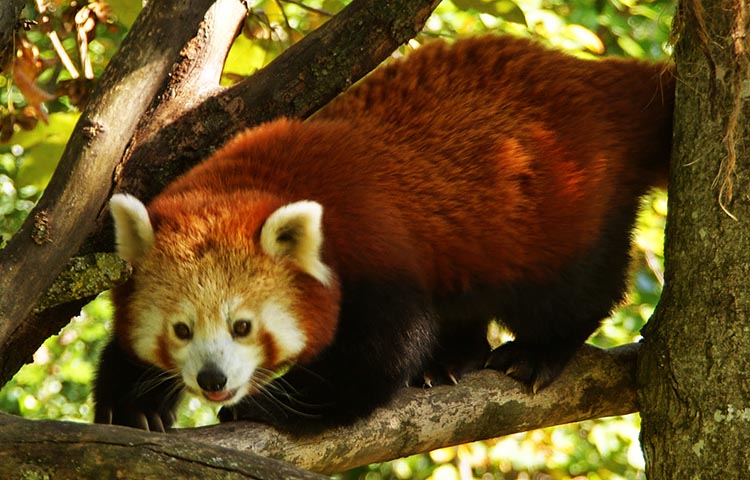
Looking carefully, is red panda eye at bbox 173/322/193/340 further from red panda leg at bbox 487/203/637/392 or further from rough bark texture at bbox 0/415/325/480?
red panda leg at bbox 487/203/637/392

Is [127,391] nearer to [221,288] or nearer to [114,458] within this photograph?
[221,288]

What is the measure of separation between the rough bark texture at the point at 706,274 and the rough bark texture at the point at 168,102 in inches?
39.8

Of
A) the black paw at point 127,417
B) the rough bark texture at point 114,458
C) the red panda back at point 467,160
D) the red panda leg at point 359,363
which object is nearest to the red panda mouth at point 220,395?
the red panda leg at point 359,363

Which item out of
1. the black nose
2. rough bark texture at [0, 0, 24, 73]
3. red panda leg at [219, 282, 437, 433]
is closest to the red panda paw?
red panda leg at [219, 282, 437, 433]

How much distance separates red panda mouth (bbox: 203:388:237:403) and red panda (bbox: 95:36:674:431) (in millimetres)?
16

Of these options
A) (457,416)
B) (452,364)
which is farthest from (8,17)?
(452,364)

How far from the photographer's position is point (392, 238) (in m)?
3.39

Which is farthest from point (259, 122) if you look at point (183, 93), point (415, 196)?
point (415, 196)

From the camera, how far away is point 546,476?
788cm

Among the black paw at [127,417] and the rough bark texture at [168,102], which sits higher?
the rough bark texture at [168,102]

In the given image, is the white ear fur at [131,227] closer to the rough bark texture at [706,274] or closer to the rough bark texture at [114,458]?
the rough bark texture at [114,458]

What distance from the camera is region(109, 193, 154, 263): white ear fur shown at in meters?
3.13

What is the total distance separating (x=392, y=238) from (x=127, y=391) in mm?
1128

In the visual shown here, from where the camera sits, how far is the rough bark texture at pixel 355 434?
7.70 ft
